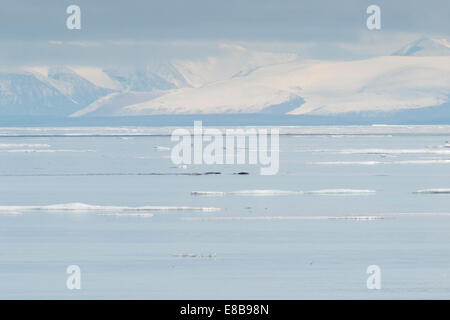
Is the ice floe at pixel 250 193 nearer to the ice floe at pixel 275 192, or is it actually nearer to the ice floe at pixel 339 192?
the ice floe at pixel 275 192

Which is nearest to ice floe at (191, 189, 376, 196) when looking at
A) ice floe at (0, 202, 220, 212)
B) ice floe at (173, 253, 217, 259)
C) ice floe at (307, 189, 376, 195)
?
ice floe at (307, 189, 376, 195)

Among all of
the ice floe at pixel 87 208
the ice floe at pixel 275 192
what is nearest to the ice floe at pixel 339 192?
the ice floe at pixel 275 192

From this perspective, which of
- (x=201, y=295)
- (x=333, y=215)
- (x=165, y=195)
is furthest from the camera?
(x=165, y=195)

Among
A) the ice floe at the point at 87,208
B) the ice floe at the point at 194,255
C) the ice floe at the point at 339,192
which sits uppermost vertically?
the ice floe at the point at 339,192

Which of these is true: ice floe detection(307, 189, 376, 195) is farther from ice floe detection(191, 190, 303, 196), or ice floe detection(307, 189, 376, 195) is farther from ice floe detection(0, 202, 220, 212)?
ice floe detection(0, 202, 220, 212)

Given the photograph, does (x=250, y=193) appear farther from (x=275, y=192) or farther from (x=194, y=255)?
(x=194, y=255)

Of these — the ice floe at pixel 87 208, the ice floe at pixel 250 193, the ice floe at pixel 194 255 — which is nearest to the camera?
the ice floe at pixel 194 255

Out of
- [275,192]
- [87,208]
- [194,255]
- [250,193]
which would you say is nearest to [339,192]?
[275,192]

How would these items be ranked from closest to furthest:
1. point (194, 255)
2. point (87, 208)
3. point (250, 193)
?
point (194, 255)
point (87, 208)
point (250, 193)

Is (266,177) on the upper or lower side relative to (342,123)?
lower
